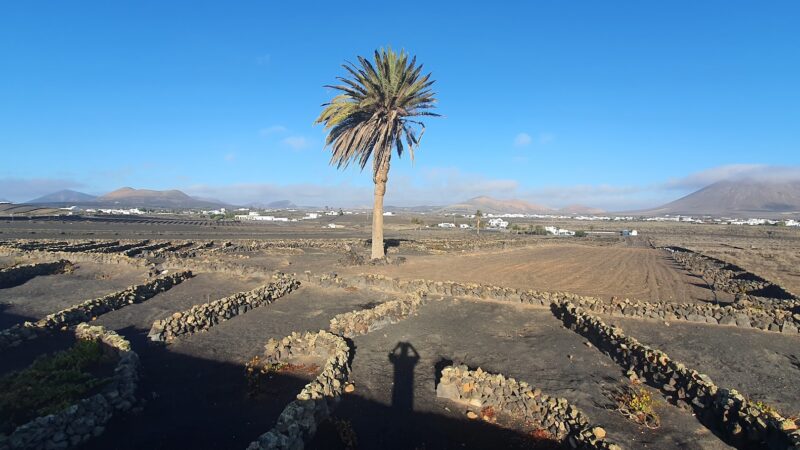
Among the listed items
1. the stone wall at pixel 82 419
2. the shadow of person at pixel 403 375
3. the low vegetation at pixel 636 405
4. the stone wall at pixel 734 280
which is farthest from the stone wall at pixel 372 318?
the stone wall at pixel 734 280

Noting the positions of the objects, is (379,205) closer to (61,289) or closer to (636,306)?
(636,306)

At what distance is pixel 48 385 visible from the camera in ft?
31.5

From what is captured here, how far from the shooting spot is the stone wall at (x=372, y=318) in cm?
1488

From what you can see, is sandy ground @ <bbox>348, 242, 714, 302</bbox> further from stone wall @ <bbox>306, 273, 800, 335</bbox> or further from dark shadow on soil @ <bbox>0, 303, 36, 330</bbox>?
dark shadow on soil @ <bbox>0, 303, 36, 330</bbox>

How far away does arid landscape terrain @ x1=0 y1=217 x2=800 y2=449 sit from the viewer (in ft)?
28.5

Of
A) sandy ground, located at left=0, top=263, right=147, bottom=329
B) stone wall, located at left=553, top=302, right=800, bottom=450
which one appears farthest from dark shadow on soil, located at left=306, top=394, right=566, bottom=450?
A: sandy ground, located at left=0, top=263, right=147, bottom=329

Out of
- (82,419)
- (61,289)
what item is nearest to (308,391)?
(82,419)

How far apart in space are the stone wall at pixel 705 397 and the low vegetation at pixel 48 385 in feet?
45.9

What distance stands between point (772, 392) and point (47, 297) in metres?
Answer: 28.5

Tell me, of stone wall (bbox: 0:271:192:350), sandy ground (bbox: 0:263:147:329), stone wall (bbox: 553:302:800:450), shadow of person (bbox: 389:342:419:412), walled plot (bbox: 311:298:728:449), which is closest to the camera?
stone wall (bbox: 553:302:800:450)

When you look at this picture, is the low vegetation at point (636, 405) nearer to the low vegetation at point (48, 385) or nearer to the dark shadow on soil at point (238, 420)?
the dark shadow on soil at point (238, 420)

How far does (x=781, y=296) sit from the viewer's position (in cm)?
2197

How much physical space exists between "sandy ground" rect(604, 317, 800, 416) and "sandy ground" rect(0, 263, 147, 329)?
24172 mm

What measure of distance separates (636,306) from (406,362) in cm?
1121
